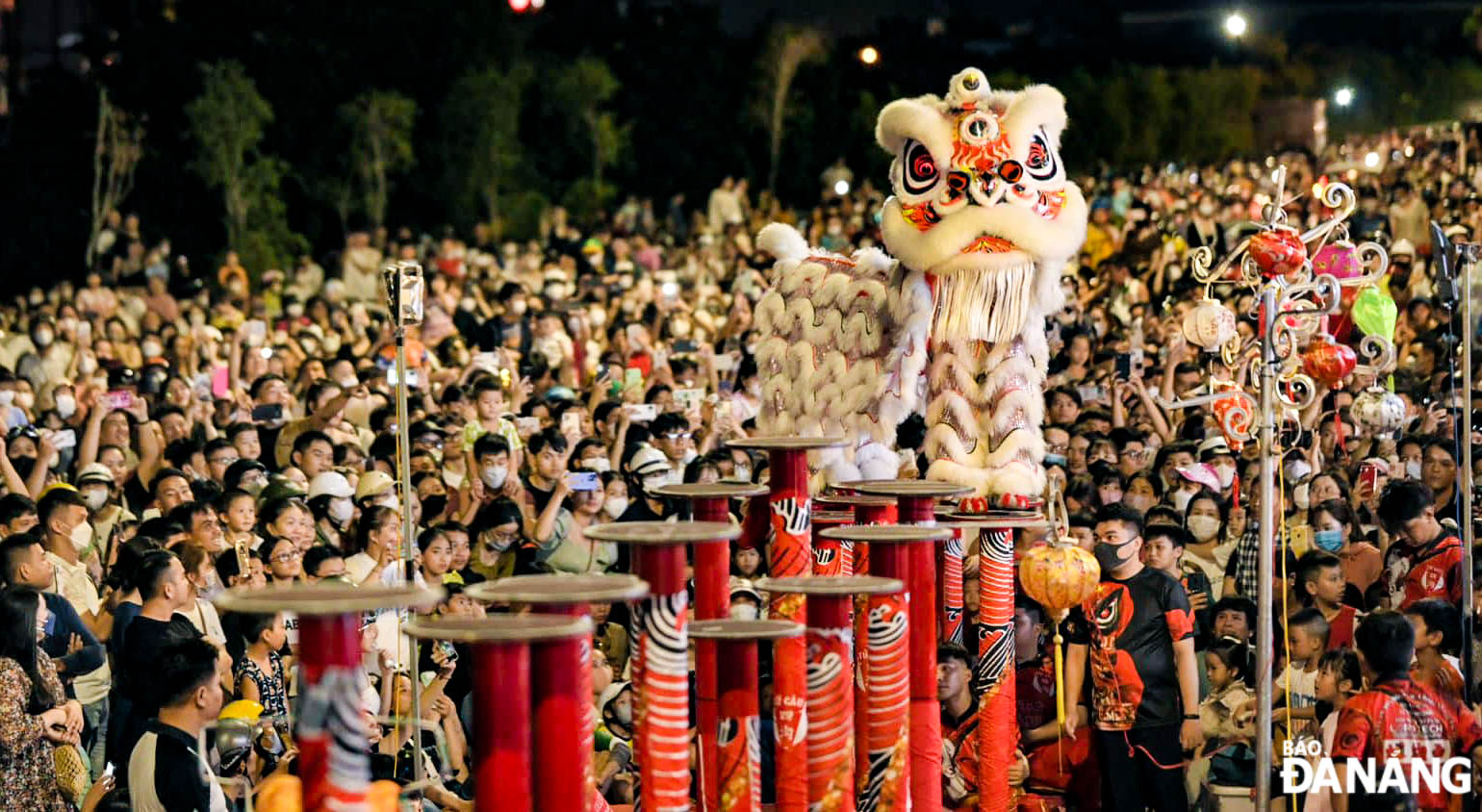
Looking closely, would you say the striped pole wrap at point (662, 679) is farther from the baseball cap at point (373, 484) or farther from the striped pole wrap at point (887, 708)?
the baseball cap at point (373, 484)

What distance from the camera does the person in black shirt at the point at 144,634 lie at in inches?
250

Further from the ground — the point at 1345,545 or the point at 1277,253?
the point at 1277,253

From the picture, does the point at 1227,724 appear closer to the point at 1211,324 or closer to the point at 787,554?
the point at 1211,324

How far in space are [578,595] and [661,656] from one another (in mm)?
471

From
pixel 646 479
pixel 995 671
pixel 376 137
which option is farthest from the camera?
pixel 376 137

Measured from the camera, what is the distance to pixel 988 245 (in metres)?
6.54

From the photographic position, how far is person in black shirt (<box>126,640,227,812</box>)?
221 inches

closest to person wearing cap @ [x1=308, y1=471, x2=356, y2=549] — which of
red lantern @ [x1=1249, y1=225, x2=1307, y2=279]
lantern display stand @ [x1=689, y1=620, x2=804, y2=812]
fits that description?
lantern display stand @ [x1=689, y1=620, x2=804, y2=812]

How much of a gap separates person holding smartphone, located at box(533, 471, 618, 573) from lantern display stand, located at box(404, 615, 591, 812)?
3.95 m

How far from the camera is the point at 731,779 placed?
504 centimetres

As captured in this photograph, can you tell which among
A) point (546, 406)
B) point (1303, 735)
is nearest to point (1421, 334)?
point (546, 406)

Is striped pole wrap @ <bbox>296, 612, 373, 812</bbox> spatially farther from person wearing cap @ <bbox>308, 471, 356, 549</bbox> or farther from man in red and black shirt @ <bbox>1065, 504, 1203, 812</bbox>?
person wearing cap @ <bbox>308, 471, 356, 549</bbox>

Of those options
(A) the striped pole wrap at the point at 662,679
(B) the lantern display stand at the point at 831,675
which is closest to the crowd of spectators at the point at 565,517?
(B) the lantern display stand at the point at 831,675

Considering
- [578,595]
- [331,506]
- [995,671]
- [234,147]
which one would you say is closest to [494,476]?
[331,506]
